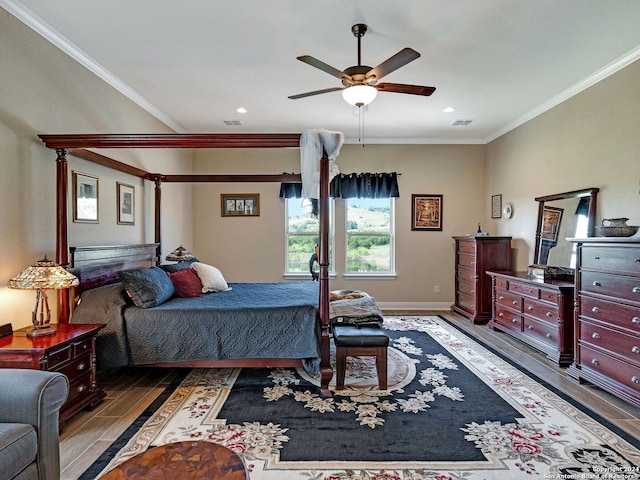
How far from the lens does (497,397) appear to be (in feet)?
Result: 9.09

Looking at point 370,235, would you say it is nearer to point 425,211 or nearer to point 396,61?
point 425,211

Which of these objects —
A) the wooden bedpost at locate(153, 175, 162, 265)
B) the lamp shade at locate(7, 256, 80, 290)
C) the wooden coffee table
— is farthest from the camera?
the wooden bedpost at locate(153, 175, 162, 265)

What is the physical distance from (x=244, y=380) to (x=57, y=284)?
5.37ft

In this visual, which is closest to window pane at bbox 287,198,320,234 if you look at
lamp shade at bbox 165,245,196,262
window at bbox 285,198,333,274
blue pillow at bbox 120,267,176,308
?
window at bbox 285,198,333,274

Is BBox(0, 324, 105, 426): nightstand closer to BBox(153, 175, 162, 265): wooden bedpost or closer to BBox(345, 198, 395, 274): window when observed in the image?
BBox(153, 175, 162, 265): wooden bedpost

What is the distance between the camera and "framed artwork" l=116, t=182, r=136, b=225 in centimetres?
377

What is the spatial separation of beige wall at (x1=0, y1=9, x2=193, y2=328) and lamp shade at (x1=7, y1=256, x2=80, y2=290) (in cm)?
31

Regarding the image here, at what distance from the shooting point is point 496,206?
5.67 m

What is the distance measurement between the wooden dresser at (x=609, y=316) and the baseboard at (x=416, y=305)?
2859mm

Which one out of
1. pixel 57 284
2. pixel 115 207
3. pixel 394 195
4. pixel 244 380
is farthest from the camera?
pixel 394 195

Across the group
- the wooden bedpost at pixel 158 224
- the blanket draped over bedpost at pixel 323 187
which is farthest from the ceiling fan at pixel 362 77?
the wooden bedpost at pixel 158 224

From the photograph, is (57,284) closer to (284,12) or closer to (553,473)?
(284,12)

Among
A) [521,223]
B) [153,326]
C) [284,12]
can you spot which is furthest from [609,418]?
[284,12]

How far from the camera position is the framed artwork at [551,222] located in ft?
13.8
